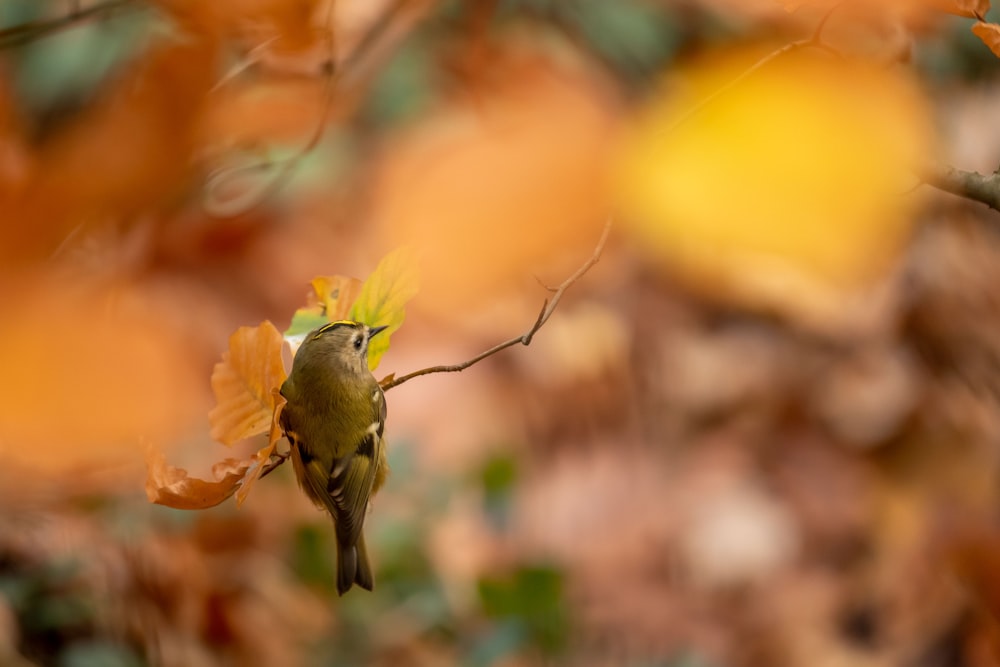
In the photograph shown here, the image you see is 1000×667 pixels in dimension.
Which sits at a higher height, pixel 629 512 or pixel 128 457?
pixel 128 457

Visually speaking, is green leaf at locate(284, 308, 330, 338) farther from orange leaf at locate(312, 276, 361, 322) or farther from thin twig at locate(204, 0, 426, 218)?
thin twig at locate(204, 0, 426, 218)

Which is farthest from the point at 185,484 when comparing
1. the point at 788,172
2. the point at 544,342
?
the point at 544,342

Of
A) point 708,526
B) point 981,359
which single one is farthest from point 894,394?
point 708,526

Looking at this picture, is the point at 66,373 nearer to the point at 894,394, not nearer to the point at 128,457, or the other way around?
the point at 128,457

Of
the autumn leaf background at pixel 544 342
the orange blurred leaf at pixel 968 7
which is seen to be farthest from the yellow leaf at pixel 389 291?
the orange blurred leaf at pixel 968 7

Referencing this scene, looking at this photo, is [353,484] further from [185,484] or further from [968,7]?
[968,7]

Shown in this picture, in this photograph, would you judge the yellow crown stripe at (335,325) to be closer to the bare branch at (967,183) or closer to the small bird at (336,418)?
the small bird at (336,418)

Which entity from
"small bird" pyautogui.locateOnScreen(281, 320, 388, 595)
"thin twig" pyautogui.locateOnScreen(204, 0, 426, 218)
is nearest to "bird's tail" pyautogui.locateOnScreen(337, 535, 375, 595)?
"small bird" pyautogui.locateOnScreen(281, 320, 388, 595)
